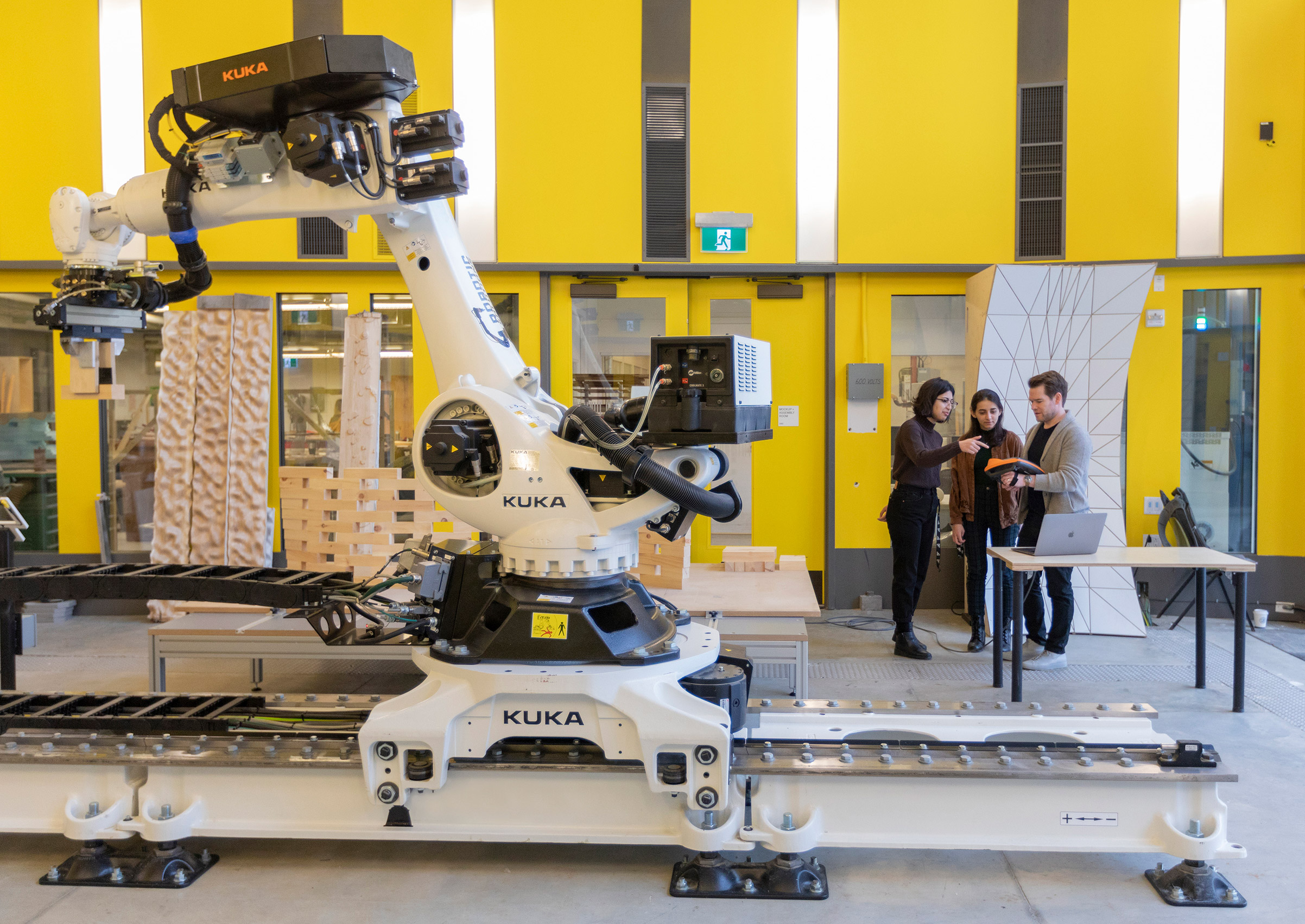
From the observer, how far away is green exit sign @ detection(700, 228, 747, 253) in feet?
22.9

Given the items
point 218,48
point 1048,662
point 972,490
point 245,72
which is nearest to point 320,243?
point 218,48

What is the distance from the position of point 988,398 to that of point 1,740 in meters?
5.37

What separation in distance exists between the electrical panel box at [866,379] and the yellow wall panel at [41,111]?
6096 mm

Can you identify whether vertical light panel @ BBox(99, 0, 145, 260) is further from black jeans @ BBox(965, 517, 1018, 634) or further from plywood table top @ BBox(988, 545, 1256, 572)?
plywood table top @ BBox(988, 545, 1256, 572)

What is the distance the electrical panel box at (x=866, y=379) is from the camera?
7023mm

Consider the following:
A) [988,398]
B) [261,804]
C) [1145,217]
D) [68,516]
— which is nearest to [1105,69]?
[1145,217]

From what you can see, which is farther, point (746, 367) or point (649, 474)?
point (746, 367)

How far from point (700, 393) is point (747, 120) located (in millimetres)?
4791

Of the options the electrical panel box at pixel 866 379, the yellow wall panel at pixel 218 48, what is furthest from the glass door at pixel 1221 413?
the yellow wall panel at pixel 218 48

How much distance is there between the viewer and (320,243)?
7090mm

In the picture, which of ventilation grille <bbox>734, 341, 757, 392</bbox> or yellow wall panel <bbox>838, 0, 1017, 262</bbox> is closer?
ventilation grille <bbox>734, 341, 757, 392</bbox>

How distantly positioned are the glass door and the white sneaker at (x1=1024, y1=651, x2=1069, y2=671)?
220cm

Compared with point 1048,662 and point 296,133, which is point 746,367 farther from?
point 1048,662

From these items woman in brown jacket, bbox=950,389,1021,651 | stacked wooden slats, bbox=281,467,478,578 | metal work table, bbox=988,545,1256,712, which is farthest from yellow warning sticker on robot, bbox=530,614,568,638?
woman in brown jacket, bbox=950,389,1021,651
